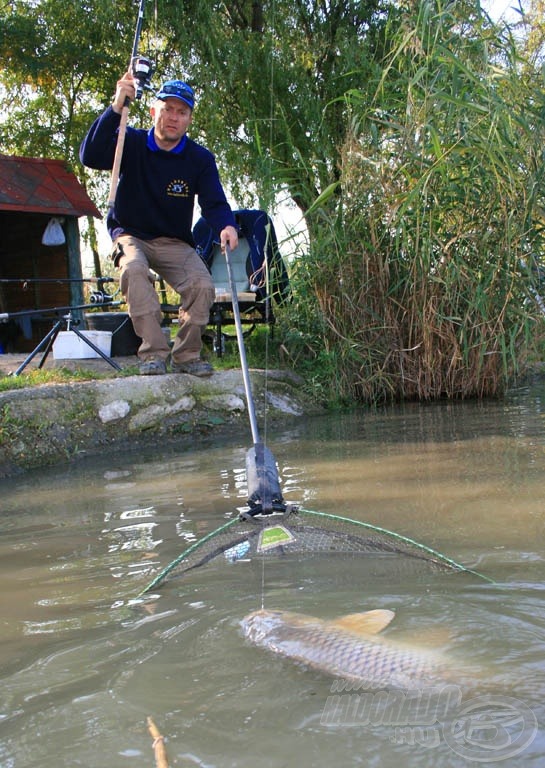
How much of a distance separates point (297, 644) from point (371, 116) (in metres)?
5.55

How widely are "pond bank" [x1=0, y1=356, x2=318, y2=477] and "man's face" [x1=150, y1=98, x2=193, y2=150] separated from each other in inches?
70.7

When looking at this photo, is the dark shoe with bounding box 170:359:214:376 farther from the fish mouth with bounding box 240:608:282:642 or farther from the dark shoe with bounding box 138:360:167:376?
the fish mouth with bounding box 240:608:282:642

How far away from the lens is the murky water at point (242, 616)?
1.66 metres

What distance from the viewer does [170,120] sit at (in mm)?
5434

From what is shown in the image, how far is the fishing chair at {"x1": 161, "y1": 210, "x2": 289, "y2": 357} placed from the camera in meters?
7.69

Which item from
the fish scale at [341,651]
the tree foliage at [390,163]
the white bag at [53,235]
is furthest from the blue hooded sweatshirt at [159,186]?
the white bag at [53,235]

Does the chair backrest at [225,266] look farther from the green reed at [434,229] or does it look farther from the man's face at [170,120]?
the man's face at [170,120]

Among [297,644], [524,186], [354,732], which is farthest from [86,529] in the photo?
[524,186]

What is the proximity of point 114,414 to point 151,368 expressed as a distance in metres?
0.53

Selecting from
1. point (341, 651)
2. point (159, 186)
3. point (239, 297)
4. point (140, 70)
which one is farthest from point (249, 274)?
point (341, 651)

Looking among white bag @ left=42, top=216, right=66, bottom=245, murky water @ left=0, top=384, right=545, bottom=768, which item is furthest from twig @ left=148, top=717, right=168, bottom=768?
white bag @ left=42, top=216, right=66, bottom=245

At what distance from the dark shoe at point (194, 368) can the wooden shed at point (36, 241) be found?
→ 380cm

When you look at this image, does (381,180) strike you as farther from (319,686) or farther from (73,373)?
(319,686)

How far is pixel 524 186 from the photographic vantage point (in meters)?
5.42
